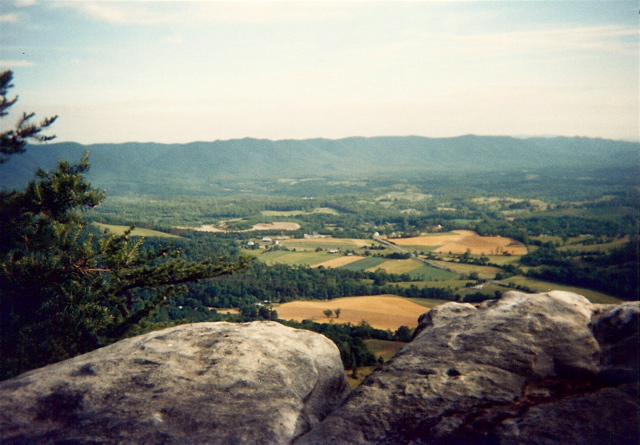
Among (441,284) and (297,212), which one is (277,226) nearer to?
(297,212)

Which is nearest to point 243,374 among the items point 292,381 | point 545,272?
point 292,381

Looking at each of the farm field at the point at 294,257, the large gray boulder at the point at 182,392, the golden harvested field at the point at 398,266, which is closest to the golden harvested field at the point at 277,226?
the farm field at the point at 294,257

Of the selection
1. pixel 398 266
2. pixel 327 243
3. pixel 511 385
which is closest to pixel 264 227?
pixel 327 243

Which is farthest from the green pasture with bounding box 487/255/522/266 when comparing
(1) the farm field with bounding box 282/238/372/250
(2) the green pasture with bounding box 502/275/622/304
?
(1) the farm field with bounding box 282/238/372/250

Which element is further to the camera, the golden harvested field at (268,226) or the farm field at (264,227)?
the golden harvested field at (268,226)

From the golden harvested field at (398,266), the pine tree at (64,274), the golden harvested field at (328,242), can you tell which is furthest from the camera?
the golden harvested field at (328,242)

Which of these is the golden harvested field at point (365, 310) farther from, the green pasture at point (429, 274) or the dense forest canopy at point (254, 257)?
the green pasture at point (429, 274)

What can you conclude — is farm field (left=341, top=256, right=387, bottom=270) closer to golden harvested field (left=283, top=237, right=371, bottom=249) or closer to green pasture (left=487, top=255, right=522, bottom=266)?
golden harvested field (left=283, top=237, right=371, bottom=249)
